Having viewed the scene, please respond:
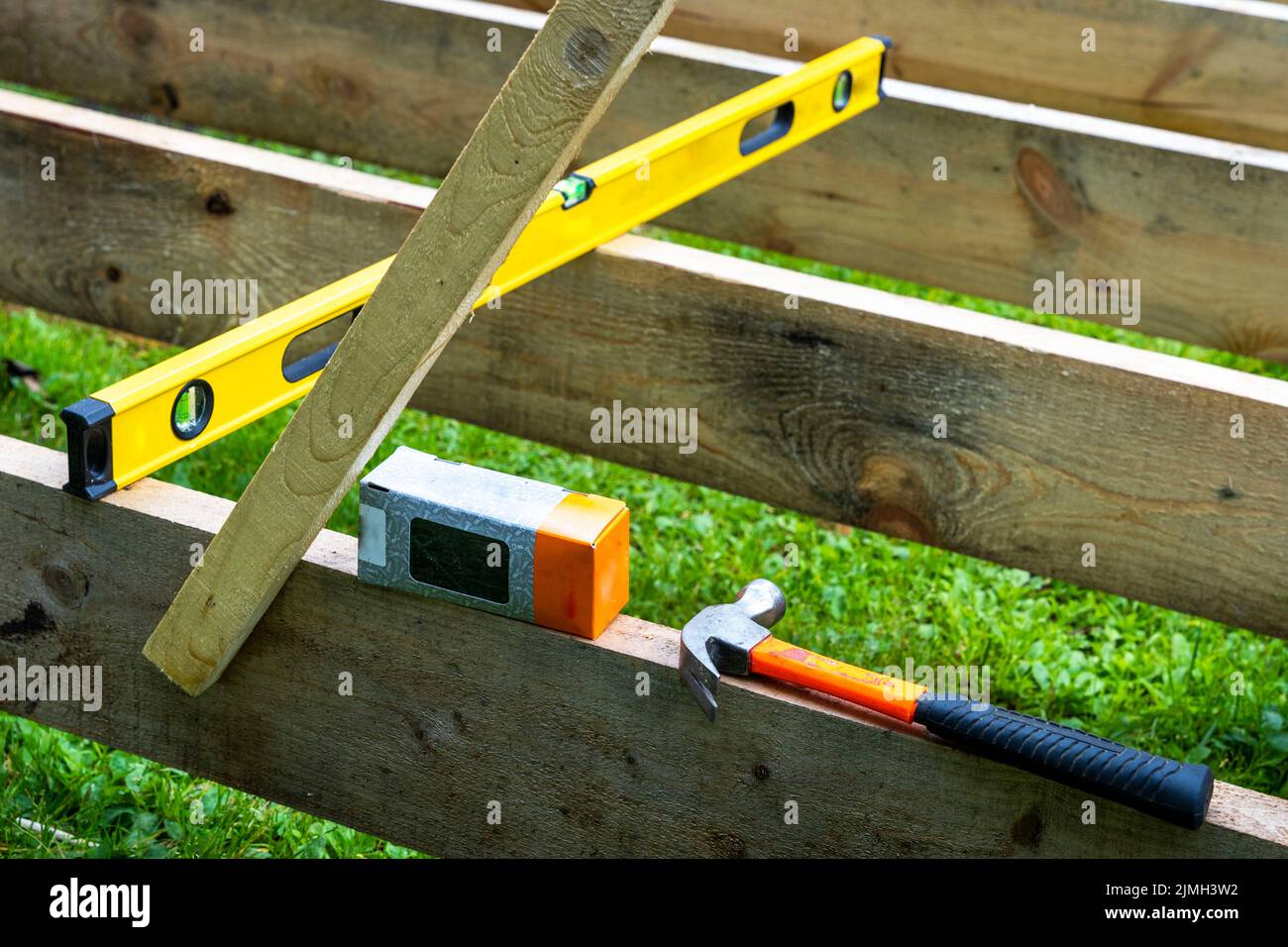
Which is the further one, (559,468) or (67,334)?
(67,334)

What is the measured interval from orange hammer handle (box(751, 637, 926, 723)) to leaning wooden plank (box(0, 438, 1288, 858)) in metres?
0.02

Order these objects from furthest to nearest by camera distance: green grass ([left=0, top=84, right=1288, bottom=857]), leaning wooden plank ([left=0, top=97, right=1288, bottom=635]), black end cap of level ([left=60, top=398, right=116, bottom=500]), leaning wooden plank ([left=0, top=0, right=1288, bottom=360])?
leaning wooden plank ([left=0, top=0, right=1288, bottom=360]) < green grass ([left=0, top=84, right=1288, bottom=857]) < leaning wooden plank ([left=0, top=97, right=1288, bottom=635]) < black end cap of level ([left=60, top=398, right=116, bottom=500])

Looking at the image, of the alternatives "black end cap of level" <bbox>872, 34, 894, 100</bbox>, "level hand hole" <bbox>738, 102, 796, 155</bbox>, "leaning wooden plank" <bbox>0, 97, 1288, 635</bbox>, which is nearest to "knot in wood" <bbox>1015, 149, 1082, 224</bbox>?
"black end cap of level" <bbox>872, 34, 894, 100</bbox>

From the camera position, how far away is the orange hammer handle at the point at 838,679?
4.50ft

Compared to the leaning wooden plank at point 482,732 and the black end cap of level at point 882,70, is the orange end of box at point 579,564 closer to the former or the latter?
the leaning wooden plank at point 482,732

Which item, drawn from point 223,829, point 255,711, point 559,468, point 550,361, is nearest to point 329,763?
point 255,711

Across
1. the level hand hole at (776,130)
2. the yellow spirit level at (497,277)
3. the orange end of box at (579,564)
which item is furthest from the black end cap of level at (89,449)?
the level hand hole at (776,130)

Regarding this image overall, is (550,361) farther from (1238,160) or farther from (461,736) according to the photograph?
(1238,160)

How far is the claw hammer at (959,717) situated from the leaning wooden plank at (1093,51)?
2288 mm

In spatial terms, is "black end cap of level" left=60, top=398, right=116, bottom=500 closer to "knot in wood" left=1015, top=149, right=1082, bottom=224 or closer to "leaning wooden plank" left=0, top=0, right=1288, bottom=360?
"leaning wooden plank" left=0, top=0, right=1288, bottom=360

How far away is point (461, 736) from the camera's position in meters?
1.56

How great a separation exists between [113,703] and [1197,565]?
5.17 feet

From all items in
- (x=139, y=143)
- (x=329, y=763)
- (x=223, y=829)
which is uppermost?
(x=139, y=143)

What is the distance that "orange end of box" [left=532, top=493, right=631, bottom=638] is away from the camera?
1.40 meters
